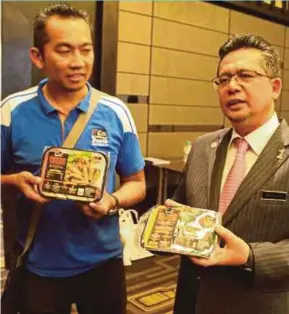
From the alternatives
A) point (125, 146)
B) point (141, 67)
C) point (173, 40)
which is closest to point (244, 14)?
point (173, 40)

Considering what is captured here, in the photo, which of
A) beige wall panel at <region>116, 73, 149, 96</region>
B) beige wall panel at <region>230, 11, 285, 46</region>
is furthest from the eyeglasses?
beige wall panel at <region>230, 11, 285, 46</region>

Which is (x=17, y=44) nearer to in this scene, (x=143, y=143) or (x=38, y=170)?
(x=143, y=143)

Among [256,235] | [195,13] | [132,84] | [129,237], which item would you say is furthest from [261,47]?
[195,13]

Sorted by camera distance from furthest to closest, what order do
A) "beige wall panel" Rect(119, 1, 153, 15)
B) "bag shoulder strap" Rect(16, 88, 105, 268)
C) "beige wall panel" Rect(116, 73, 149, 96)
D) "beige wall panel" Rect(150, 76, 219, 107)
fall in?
"beige wall panel" Rect(150, 76, 219, 107), "beige wall panel" Rect(116, 73, 149, 96), "beige wall panel" Rect(119, 1, 153, 15), "bag shoulder strap" Rect(16, 88, 105, 268)

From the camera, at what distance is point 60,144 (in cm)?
147

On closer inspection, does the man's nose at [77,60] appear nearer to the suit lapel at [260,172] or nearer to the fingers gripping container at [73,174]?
the fingers gripping container at [73,174]

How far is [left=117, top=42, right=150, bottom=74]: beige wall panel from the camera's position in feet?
14.3

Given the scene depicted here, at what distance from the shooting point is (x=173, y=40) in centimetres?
484

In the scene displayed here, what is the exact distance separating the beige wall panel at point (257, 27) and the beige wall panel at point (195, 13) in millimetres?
176

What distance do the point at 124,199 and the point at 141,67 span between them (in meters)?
3.23

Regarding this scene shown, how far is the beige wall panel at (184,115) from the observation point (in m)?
4.81

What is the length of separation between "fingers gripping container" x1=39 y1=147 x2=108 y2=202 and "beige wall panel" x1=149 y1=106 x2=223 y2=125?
3398 millimetres

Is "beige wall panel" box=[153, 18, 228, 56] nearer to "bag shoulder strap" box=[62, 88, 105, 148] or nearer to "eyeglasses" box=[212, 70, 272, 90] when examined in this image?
"bag shoulder strap" box=[62, 88, 105, 148]

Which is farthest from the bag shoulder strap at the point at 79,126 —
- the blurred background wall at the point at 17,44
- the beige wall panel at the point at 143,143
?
the beige wall panel at the point at 143,143
